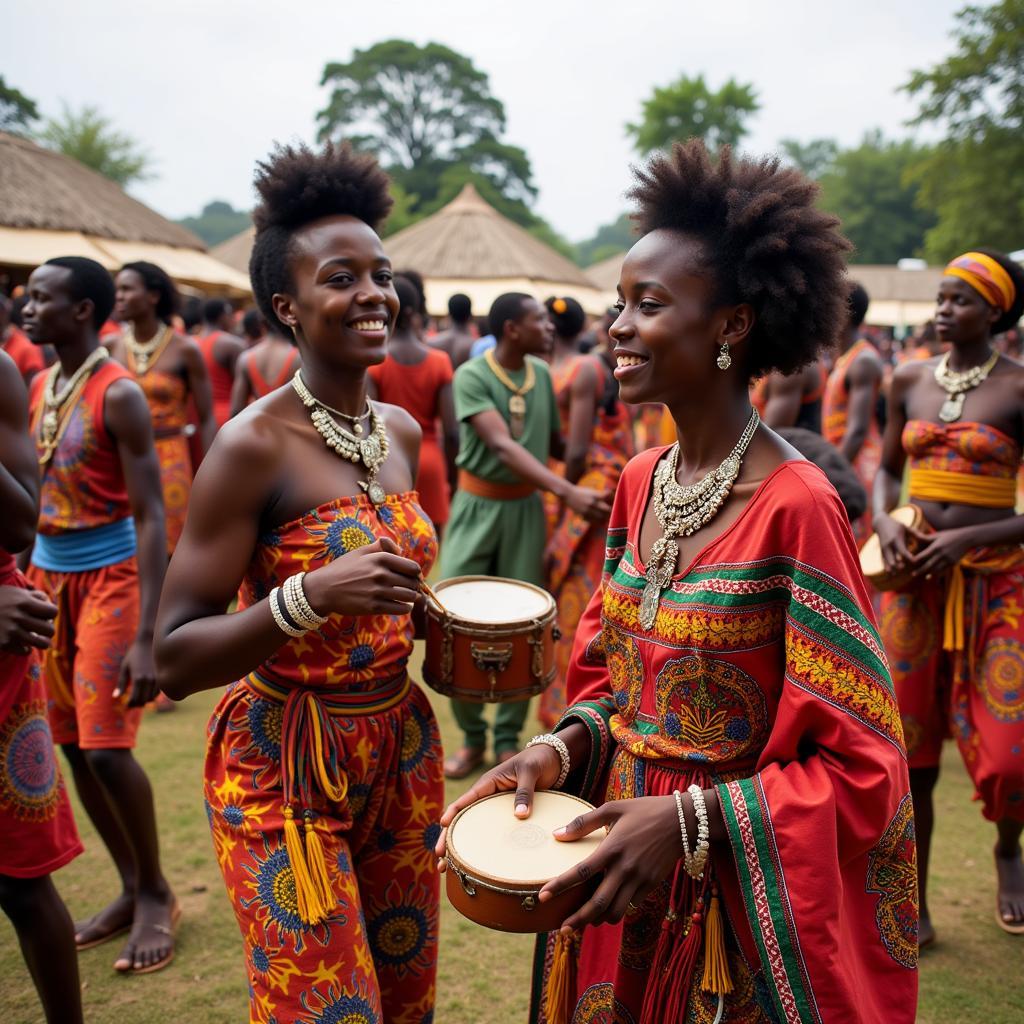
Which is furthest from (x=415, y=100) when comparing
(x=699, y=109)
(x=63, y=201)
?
(x=63, y=201)

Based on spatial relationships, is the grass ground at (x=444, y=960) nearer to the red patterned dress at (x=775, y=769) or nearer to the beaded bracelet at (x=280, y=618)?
the red patterned dress at (x=775, y=769)

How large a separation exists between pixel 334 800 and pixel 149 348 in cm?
479

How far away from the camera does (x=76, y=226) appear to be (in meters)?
17.4

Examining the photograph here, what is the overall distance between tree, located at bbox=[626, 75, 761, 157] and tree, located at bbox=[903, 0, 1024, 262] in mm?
19760

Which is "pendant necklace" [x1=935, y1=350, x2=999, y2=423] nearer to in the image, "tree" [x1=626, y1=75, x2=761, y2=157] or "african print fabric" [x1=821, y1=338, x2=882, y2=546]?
"african print fabric" [x1=821, y1=338, x2=882, y2=546]

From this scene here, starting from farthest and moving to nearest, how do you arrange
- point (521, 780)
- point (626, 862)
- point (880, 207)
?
point (880, 207), point (521, 780), point (626, 862)

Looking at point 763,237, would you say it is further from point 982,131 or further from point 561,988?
point 982,131

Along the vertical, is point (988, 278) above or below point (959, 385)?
above

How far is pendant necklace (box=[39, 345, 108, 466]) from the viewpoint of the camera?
139 inches

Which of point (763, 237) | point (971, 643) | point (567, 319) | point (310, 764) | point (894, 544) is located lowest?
point (971, 643)

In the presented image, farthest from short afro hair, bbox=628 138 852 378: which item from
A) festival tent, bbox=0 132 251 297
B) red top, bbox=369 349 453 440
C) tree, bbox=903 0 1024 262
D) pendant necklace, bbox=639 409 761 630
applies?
tree, bbox=903 0 1024 262

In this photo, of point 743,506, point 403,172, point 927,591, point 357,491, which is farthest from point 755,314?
point 403,172

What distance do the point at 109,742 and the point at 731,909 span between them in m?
2.55

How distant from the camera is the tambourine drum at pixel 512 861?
5.48 ft
